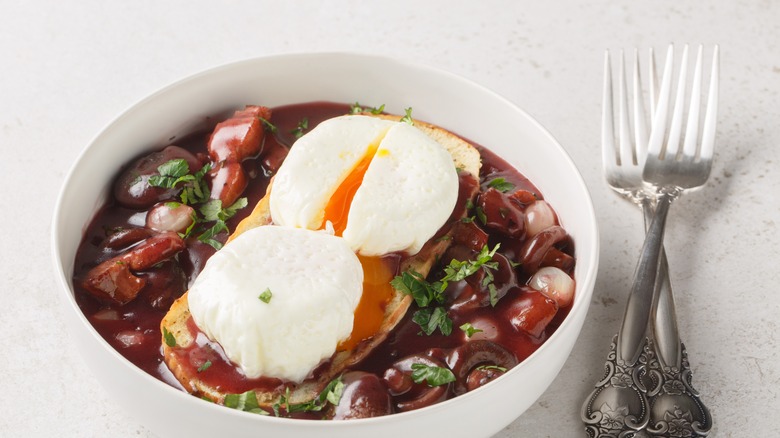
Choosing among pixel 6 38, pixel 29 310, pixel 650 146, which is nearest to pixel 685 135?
pixel 650 146

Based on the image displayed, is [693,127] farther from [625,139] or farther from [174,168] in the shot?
[174,168]

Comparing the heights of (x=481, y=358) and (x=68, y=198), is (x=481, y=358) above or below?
below

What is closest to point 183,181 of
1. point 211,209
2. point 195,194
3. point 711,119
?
point 195,194

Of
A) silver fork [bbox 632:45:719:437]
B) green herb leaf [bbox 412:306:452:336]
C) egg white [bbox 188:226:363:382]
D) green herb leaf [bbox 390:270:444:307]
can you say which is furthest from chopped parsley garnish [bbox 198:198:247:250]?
silver fork [bbox 632:45:719:437]

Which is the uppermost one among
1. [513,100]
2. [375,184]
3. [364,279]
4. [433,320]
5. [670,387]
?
[375,184]

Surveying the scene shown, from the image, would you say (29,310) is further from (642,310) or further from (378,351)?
(642,310)

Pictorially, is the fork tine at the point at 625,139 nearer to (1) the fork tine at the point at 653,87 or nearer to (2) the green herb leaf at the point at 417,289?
(1) the fork tine at the point at 653,87
